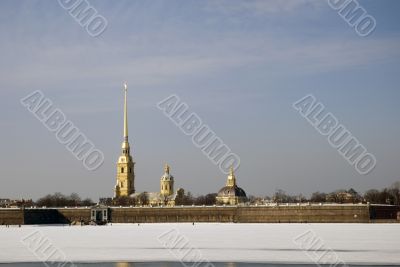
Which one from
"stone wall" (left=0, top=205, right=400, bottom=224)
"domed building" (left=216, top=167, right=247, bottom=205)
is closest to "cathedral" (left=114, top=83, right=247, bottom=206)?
"domed building" (left=216, top=167, right=247, bottom=205)

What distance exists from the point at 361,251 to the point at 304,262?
4.89m

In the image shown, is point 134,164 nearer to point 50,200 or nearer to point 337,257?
point 50,200

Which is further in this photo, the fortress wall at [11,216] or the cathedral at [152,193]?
the cathedral at [152,193]

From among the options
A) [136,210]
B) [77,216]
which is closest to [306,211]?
[136,210]

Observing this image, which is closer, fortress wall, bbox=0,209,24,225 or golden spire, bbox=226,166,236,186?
fortress wall, bbox=0,209,24,225

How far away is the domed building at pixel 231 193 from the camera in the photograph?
439 ft

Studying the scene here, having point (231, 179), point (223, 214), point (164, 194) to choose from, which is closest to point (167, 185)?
point (164, 194)

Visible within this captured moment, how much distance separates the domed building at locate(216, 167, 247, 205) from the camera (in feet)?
439

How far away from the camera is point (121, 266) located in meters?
25.9

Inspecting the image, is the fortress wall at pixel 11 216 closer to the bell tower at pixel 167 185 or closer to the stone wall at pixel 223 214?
the stone wall at pixel 223 214

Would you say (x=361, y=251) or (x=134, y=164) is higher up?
(x=134, y=164)

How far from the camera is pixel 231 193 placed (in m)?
136

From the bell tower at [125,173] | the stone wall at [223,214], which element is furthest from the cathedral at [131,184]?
the stone wall at [223,214]

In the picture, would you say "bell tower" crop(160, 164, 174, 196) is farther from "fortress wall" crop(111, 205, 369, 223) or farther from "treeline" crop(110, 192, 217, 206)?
"fortress wall" crop(111, 205, 369, 223)
